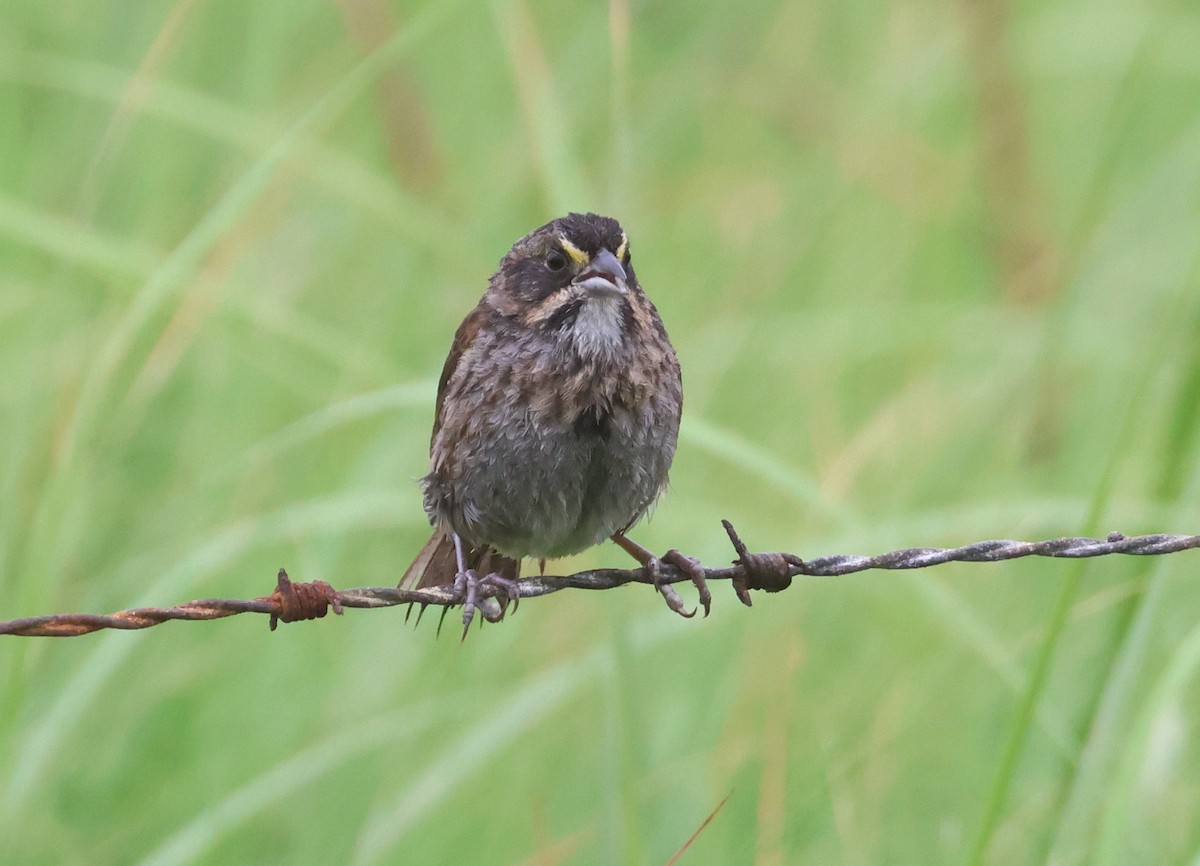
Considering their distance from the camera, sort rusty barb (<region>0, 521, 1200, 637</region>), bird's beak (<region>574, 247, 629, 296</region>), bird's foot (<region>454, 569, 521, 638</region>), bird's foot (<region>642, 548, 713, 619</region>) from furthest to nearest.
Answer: bird's beak (<region>574, 247, 629, 296</region>), bird's foot (<region>454, 569, 521, 638</region>), bird's foot (<region>642, 548, 713, 619</region>), rusty barb (<region>0, 521, 1200, 637</region>)

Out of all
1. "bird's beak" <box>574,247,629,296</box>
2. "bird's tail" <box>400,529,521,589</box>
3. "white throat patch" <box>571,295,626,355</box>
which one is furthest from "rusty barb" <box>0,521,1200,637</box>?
"bird's tail" <box>400,529,521,589</box>

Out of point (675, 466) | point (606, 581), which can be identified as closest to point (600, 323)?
point (606, 581)

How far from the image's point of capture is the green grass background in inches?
138

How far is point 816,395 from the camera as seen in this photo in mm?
5773

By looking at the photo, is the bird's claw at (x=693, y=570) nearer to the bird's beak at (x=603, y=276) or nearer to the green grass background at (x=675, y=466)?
the green grass background at (x=675, y=466)

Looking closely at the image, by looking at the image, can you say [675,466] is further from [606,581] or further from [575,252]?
[606,581]

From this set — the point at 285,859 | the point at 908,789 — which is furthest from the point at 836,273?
the point at 285,859

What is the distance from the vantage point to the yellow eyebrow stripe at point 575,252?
3.62m

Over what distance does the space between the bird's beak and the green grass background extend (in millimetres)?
206

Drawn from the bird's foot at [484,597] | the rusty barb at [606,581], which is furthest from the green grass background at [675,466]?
the bird's foot at [484,597]

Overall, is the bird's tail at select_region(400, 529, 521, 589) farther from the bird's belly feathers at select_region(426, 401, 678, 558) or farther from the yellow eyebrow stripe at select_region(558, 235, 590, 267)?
the yellow eyebrow stripe at select_region(558, 235, 590, 267)

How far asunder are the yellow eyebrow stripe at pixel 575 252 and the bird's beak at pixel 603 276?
2 cm

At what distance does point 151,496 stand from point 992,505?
236 centimetres

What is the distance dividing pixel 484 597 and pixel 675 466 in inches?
83.2
